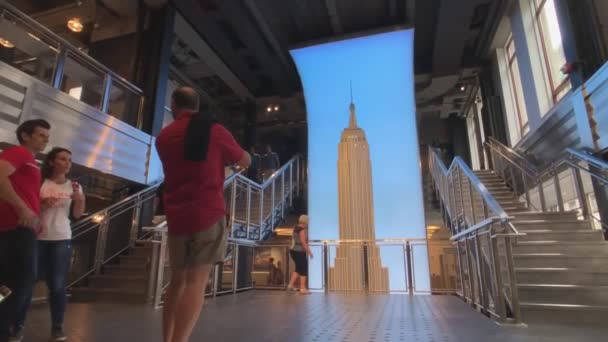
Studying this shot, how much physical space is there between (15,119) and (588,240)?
7.26 metres

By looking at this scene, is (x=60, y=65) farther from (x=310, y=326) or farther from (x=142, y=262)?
(x=310, y=326)

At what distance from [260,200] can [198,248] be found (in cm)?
583

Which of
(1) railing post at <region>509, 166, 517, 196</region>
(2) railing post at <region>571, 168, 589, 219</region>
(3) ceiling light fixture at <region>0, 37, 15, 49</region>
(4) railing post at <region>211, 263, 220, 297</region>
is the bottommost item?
(4) railing post at <region>211, 263, 220, 297</region>

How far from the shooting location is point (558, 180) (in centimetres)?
551

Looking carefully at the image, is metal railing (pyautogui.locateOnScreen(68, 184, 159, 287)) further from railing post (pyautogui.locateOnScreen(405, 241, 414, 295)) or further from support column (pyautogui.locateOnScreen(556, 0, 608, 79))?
support column (pyautogui.locateOnScreen(556, 0, 608, 79))

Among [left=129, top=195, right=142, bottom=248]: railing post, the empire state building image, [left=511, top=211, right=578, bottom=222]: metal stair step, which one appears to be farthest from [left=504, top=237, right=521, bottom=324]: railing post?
[left=129, top=195, right=142, bottom=248]: railing post

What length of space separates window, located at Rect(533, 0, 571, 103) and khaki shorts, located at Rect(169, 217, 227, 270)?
695 cm

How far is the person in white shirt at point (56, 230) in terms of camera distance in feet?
6.59

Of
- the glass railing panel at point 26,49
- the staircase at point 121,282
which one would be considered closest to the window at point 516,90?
the staircase at point 121,282

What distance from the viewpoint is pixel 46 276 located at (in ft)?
6.59

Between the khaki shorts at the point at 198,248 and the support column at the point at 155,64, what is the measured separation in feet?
19.1

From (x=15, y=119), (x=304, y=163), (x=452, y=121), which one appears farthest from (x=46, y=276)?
(x=452, y=121)

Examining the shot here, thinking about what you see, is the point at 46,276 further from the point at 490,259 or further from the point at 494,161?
the point at 494,161

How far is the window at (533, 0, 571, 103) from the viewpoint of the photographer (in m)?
6.14
